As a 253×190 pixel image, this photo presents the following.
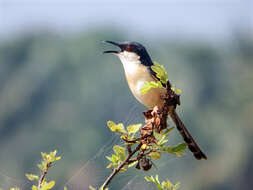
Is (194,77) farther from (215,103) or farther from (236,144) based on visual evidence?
(236,144)

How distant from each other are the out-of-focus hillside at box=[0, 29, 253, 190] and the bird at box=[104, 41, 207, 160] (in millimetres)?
33120

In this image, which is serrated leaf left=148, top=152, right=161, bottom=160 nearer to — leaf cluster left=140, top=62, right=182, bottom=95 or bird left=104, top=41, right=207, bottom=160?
leaf cluster left=140, top=62, right=182, bottom=95

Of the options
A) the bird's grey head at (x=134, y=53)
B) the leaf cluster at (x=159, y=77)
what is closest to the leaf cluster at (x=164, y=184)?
the leaf cluster at (x=159, y=77)

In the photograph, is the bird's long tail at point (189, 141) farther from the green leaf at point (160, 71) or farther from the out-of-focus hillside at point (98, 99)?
the out-of-focus hillside at point (98, 99)

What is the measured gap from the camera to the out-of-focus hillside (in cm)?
4672

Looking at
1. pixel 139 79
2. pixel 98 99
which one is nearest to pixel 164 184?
pixel 139 79

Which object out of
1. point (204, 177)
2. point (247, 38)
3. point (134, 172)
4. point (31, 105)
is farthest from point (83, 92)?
point (134, 172)

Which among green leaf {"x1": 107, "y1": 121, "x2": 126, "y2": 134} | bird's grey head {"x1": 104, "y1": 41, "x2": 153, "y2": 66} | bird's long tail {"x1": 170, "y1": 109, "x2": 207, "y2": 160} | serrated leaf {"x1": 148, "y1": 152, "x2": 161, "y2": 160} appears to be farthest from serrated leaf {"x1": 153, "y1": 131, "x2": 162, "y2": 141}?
bird's grey head {"x1": 104, "y1": 41, "x2": 153, "y2": 66}

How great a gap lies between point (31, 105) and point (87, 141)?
1056 cm

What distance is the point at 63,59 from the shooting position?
68.9 metres

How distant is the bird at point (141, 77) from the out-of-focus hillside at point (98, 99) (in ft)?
109

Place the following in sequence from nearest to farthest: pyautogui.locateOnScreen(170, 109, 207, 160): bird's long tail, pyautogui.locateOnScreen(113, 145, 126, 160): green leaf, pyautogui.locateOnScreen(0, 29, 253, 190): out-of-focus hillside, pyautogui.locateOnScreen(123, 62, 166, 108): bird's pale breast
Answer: pyautogui.locateOnScreen(113, 145, 126, 160): green leaf < pyautogui.locateOnScreen(170, 109, 207, 160): bird's long tail < pyautogui.locateOnScreen(123, 62, 166, 108): bird's pale breast < pyautogui.locateOnScreen(0, 29, 253, 190): out-of-focus hillside

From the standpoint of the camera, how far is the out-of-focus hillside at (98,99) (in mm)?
46719

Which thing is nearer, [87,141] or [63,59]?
[87,141]
